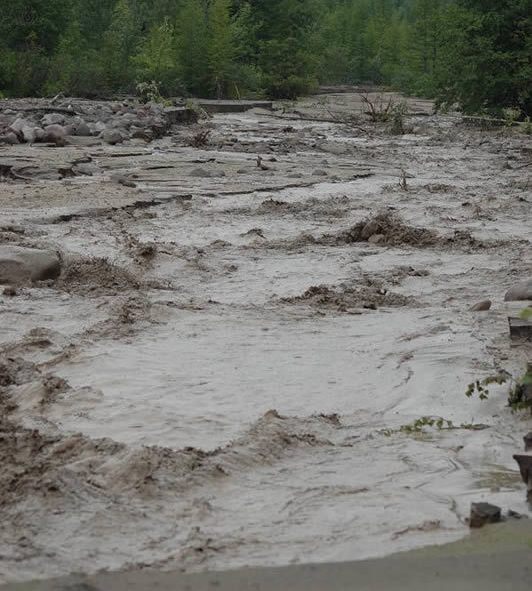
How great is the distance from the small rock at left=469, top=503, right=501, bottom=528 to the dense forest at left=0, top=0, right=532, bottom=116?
1578 centimetres

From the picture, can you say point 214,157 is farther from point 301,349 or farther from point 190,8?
point 190,8

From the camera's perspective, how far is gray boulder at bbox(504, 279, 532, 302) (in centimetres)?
532

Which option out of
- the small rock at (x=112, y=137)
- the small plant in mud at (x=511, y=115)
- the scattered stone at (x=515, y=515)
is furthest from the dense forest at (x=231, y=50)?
the scattered stone at (x=515, y=515)

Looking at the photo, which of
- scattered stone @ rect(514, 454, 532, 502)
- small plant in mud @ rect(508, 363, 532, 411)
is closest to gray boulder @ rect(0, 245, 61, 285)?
small plant in mud @ rect(508, 363, 532, 411)

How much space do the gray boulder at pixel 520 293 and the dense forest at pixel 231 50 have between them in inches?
507

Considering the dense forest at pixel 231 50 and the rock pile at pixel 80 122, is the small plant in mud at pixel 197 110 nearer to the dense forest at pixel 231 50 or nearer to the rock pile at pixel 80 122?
the rock pile at pixel 80 122

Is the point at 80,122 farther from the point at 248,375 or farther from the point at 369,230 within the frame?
the point at 248,375

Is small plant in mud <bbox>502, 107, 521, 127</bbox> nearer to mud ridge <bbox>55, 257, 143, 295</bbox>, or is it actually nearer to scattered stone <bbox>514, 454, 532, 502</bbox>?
mud ridge <bbox>55, 257, 143, 295</bbox>

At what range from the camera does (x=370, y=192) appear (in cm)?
1033

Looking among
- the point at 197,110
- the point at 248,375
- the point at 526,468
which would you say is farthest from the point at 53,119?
the point at 526,468

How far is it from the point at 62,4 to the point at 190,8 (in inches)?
234

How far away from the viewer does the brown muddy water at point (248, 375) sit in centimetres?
269

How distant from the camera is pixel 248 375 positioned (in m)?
4.21

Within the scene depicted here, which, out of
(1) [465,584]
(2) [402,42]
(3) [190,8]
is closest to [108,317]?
(1) [465,584]
